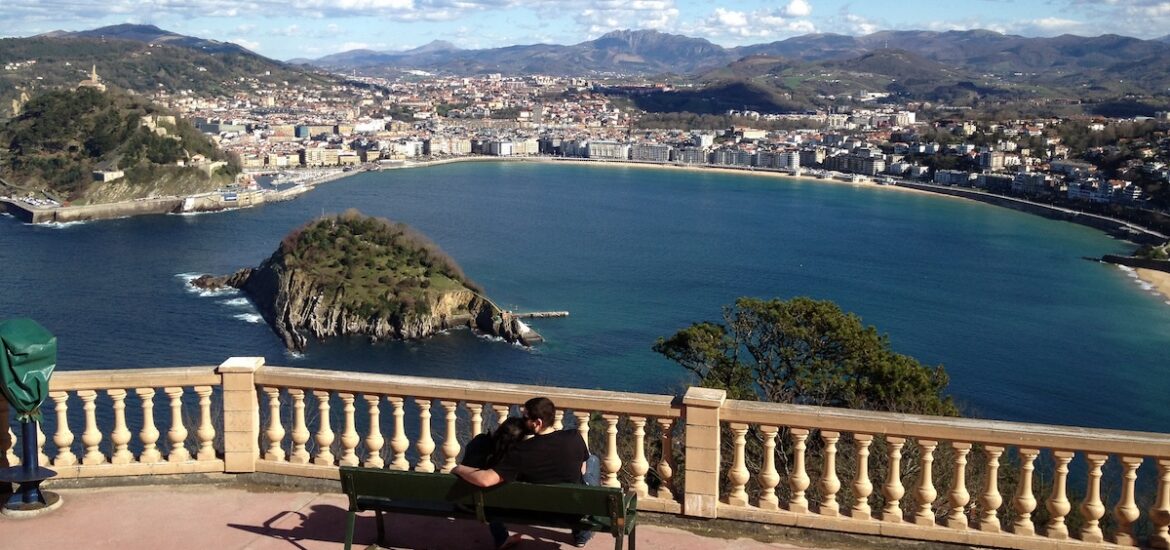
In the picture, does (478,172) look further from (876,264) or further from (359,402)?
(359,402)

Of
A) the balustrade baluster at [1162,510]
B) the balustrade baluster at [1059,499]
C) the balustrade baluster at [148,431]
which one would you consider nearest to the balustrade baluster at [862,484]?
the balustrade baluster at [1059,499]

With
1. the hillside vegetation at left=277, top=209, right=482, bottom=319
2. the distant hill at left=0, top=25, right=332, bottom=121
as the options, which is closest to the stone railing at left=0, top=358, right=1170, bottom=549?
the hillside vegetation at left=277, top=209, right=482, bottom=319

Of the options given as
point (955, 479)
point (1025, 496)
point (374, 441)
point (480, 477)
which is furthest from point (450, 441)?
point (1025, 496)

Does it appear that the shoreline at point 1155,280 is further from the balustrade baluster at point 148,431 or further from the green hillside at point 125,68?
the green hillside at point 125,68

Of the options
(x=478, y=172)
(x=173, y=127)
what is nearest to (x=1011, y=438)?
(x=173, y=127)

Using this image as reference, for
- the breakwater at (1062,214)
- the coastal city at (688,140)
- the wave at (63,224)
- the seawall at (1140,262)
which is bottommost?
the seawall at (1140,262)
